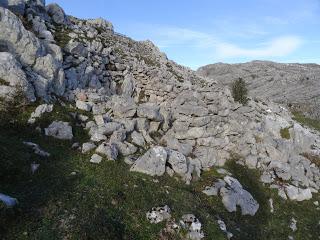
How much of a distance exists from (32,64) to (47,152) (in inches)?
480

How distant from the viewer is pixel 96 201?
21.9 m

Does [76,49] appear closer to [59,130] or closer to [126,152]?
[59,130]

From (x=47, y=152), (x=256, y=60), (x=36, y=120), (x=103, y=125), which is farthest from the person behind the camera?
(x=256, y=60)

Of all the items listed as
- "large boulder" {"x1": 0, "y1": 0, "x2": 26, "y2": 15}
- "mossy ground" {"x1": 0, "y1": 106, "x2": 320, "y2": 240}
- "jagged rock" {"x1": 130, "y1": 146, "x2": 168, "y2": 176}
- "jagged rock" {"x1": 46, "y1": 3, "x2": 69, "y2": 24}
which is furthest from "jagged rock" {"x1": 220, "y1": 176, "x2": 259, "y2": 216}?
"jagged rock" {"x1": 46, "y1": 3, "x2": 69, "y2": 24}

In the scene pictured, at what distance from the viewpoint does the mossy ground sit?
19172 millimetres

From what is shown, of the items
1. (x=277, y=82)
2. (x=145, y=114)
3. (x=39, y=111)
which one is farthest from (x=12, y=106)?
(x=277, y=82)

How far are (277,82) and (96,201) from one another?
103398 millimetres

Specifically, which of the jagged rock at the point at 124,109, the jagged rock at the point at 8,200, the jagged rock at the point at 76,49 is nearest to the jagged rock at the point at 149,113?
the jagged rock at the point at 124,109

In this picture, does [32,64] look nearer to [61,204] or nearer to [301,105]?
[61,204]

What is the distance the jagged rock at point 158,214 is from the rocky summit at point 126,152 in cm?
9

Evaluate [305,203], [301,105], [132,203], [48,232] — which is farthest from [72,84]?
[301,105]

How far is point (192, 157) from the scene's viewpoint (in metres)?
34.0

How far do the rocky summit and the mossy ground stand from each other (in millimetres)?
85

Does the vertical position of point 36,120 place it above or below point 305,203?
above
